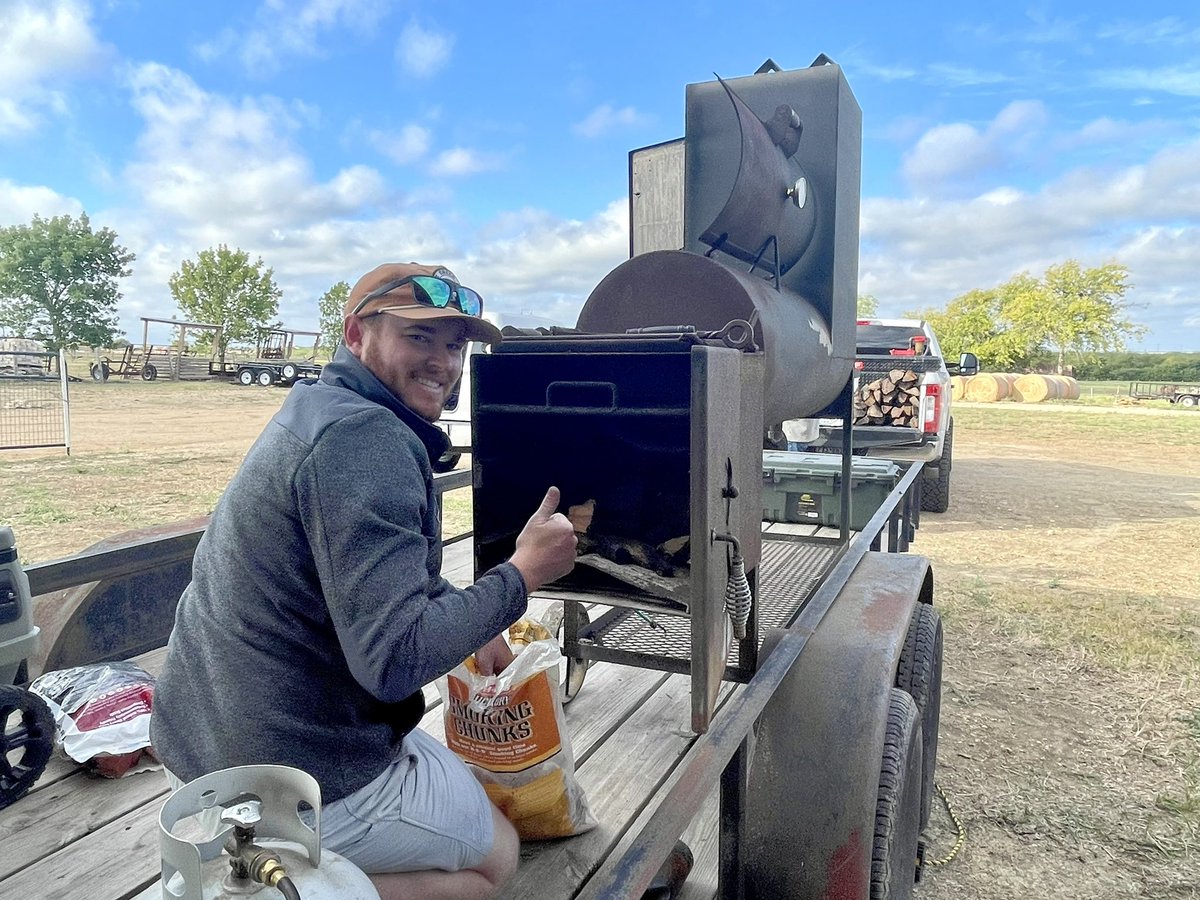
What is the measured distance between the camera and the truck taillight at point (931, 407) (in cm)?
732

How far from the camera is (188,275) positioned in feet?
137

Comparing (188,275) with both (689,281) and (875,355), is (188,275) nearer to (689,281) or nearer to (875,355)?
(875,355)

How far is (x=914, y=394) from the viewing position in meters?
7.63

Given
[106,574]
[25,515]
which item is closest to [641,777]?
[106,574]

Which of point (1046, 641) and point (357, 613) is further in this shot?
point (1046, 641)

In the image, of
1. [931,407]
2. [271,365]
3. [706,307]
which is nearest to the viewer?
[706,307]

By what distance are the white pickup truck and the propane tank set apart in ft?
18.3

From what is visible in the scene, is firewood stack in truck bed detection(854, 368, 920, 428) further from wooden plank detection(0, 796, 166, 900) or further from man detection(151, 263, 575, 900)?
wooden plank detection(0, 796, 166, 900)

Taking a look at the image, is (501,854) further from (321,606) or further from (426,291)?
(426,291)

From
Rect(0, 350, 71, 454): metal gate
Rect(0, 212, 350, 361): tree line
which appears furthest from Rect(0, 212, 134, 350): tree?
Rect(0, 350, 71, 454): metal gate

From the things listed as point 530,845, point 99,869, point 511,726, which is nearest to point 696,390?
point 511,726

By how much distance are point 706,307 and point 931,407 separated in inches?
230

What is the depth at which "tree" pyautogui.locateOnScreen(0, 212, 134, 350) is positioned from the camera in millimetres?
34875

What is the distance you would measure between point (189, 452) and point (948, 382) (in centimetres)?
1199
